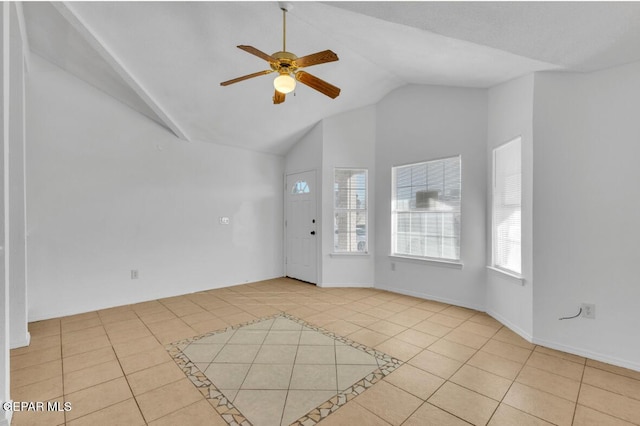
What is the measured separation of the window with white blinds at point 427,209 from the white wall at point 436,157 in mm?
111

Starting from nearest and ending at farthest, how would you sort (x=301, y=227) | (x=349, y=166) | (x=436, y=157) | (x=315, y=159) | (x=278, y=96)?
(x=278, y=96) < (x=436, y=157) < (x=349, y=166) < (x=315, y=159) < (x=301, y=227)

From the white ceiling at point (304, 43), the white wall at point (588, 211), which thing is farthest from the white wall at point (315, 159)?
the white wall at point (588, 211)

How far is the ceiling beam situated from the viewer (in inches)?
98.2

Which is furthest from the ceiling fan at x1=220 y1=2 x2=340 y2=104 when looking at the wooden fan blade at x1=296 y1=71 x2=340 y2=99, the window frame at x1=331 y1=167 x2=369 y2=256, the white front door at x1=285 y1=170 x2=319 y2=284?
the white front door at x1=285 y1=170 x2=319 y2=284

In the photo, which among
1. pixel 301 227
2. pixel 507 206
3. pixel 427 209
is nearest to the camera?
pixel 507 206

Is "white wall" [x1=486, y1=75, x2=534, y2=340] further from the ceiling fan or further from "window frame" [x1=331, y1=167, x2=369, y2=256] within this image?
the ceiling fan

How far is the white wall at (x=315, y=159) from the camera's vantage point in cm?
494

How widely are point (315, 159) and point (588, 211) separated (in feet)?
11.9

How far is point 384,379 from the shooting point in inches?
86.4

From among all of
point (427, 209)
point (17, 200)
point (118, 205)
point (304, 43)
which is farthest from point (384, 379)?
point (118, 205)

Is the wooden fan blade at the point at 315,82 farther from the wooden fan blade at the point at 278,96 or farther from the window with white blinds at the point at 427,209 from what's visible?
the window with white blinds at the point at 427,209

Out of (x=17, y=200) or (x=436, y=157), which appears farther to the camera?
(x=436, y=157)

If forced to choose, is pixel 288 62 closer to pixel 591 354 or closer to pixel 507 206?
pixel 507 206

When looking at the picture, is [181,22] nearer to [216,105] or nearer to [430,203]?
[216,105]
